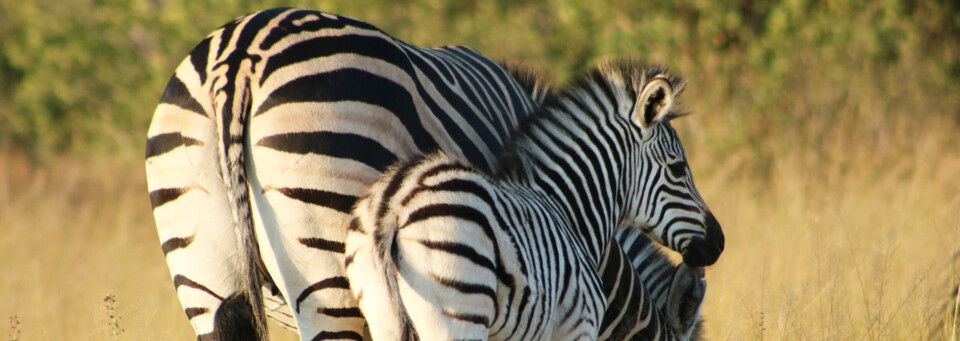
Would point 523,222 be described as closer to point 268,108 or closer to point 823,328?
point 268,108

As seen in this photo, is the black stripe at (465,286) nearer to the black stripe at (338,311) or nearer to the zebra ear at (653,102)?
the black stripe at (338,311)

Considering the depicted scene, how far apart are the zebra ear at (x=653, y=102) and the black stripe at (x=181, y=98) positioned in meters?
1.87

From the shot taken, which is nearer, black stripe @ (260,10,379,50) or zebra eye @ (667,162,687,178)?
black stripe @ (260,10,379,50)

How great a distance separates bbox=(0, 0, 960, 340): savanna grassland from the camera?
6559mm

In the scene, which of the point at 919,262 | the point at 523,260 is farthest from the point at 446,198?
the point at 919,262

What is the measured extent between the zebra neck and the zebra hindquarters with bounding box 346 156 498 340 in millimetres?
854

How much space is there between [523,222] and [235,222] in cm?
103

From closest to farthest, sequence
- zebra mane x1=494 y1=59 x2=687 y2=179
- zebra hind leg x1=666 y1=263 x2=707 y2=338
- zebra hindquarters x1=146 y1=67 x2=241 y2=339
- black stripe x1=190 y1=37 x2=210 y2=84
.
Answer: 1. zebra hindquarters x1=146 y1=67 x2=241 y2=339
2. black stripe x1=190 y1=37 x2=210 y2=84
3. zebra mane x1=494 y1=59 x2=687 y2=179
4. zebra hind leg x1=666 y1=263 x2=707 y2=338

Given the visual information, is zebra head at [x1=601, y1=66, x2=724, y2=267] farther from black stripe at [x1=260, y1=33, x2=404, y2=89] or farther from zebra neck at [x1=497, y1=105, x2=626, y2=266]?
black stripe at [x1=260, y1=33, x2=404, y2=89]

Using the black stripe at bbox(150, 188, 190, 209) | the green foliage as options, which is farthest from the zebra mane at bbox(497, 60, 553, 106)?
the green foliage

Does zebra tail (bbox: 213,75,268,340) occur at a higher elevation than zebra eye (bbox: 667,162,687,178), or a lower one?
lower

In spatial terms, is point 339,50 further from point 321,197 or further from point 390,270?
point 390,270

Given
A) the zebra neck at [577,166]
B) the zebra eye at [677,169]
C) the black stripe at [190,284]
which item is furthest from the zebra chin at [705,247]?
the black stripe at [190,284]

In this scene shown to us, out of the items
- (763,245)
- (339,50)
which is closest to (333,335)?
(339,50)
